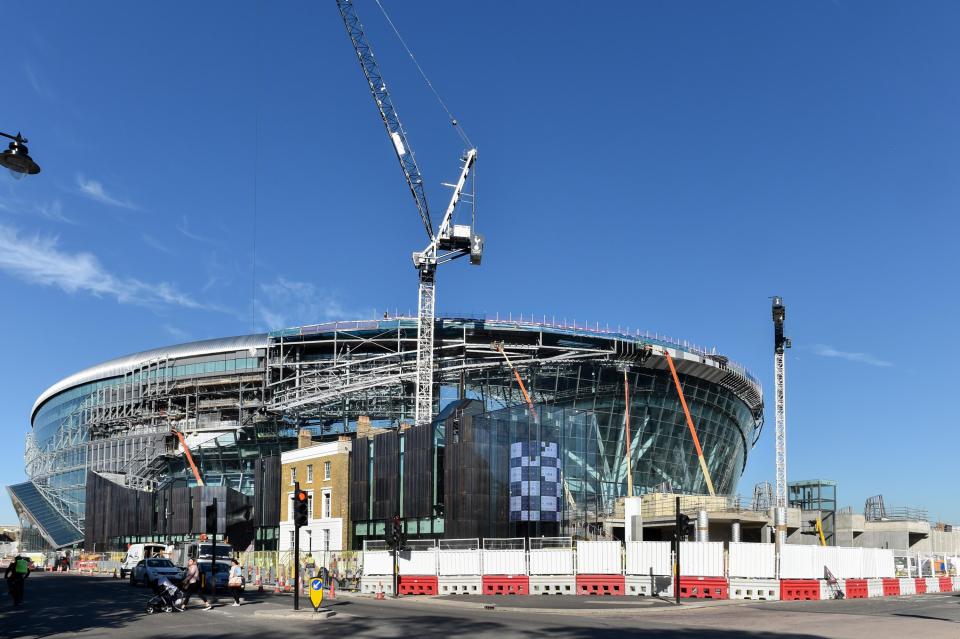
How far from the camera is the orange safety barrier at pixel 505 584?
44.0 metres

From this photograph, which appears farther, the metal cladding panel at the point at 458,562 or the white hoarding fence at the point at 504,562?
the metal cladding panel at the point at 458,562

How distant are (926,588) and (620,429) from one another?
50092 millimetres

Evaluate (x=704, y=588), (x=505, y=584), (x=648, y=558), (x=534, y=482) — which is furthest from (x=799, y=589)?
(x=534, y=482)

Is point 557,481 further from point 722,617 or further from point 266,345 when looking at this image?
point 266,345

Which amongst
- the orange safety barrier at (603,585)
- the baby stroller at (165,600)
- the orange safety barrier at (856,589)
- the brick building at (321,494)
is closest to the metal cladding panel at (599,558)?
the orange safety barrier at (603,585)

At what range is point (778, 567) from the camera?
4159 centimetres

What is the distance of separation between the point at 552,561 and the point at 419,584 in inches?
243

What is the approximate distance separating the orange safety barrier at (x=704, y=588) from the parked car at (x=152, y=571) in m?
23.0

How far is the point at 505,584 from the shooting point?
1743 inches

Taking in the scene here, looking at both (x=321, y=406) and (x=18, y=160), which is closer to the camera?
(x=18, y=160)

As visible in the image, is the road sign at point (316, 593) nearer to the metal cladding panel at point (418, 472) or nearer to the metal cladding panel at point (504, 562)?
the metal cladding panel at point (504, 562)

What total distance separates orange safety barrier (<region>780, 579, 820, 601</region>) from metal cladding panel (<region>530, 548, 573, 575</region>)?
8.99 m

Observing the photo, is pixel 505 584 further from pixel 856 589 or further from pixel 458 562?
pixel 856 589

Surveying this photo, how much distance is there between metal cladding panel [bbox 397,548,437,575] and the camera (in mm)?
45438
